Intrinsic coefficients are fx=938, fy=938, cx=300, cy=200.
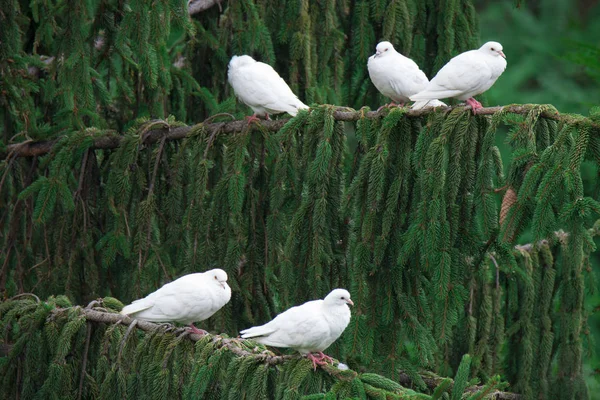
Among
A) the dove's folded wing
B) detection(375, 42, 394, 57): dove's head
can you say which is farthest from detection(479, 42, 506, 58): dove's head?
detection(375, 42, 394, 57): dove's head

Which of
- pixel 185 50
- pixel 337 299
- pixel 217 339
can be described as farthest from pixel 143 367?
pixel 185 50

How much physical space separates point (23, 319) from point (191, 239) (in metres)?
0.90

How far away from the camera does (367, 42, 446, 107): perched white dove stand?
16.0 ft

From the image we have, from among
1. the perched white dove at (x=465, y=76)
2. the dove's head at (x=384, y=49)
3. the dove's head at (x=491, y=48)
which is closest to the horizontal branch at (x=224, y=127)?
the perched white dove at (x=465, y=76)

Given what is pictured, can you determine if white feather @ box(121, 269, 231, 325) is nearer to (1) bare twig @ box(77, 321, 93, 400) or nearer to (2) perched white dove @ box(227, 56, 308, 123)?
(1) bare twig @ box(77, 321, 93, 400)

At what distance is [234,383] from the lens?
10.8ft

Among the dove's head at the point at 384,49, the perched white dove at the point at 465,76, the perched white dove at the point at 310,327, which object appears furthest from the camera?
the dove's head at the point at 384,49

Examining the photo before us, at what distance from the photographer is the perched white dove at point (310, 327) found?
379 centimetres

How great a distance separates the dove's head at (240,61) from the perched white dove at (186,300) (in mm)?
1484

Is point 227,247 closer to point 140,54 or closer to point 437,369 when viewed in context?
point 140,54

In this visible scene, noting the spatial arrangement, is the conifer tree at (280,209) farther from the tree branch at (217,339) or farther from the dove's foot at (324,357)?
the dove's foot at (324,357)

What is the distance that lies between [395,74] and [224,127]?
3.10 feet

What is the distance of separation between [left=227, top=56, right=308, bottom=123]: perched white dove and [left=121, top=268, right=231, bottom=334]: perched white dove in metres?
1.17

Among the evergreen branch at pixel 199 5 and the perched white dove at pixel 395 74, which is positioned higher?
the evergreen branch at pixel 199 5
